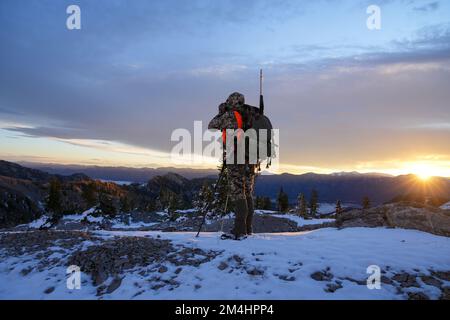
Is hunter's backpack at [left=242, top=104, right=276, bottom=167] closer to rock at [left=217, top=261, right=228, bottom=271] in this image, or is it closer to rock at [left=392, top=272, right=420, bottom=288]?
rock at [left=217, top=261, right=228, bottom=271]

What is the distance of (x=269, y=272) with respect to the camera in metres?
6.89

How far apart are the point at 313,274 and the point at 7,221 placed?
152 m

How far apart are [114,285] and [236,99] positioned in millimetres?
A: 5650

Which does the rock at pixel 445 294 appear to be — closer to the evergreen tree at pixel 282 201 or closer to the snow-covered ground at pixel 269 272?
the snow-covered ground at pixel 269 272

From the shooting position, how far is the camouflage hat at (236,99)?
9.61 m

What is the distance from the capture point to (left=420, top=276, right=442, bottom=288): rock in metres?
6.35

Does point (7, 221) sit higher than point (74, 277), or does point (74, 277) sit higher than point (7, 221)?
point (74, 277)

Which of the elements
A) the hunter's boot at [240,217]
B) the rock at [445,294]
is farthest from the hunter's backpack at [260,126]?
the rock at [445,294]

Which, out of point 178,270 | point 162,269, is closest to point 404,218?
point 178,270

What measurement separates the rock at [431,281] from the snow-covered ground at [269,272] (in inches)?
5.4

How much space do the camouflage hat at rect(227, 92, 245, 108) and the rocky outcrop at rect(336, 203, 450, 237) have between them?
6044mm
